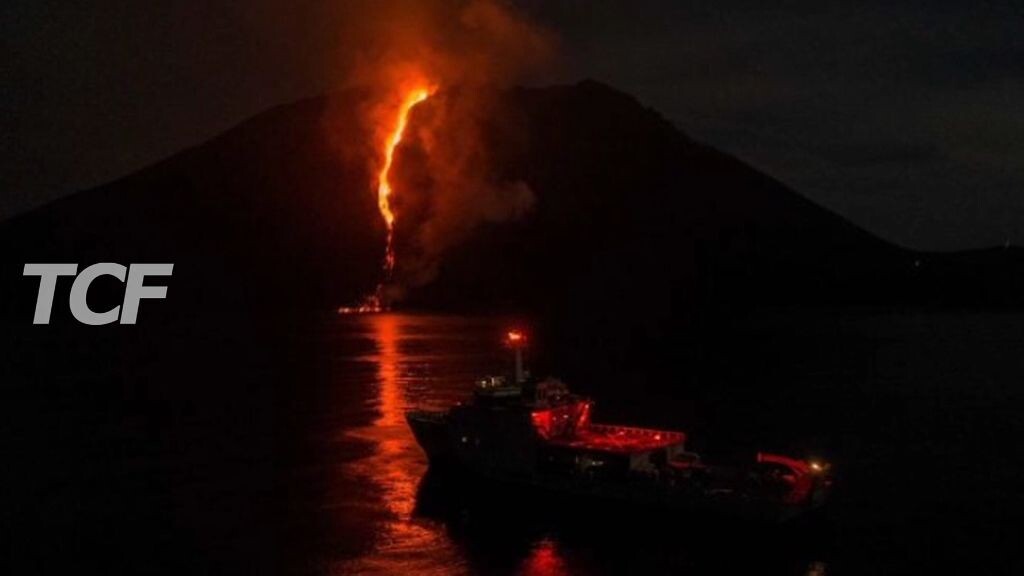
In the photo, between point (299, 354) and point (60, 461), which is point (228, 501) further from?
point (299, 354)

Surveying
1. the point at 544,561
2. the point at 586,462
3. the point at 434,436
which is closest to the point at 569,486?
the point at 586,462

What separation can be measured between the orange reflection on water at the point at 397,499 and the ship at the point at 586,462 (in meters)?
2.58

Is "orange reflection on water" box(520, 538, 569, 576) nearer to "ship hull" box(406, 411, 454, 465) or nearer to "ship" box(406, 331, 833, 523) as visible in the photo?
"ship" box(406, 331, 833, 523)

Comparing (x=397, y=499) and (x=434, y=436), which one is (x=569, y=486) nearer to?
(x=397, y=499)

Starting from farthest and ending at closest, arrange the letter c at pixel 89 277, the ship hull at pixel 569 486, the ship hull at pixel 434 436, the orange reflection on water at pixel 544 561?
the ship hull at pixel 434 436
the letter c at pixel 89 277
the ship hull at pixel 569 486
the orange reflection on water at pixel 544 561

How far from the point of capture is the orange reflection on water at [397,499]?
29.2 m

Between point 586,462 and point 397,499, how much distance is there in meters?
7.91

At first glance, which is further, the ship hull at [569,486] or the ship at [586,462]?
the ship at [586,462]

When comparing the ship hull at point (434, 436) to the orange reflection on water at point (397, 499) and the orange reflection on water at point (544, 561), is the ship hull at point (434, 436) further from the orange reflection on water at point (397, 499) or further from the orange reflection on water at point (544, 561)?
the orange reflection on water at point (544, 561)

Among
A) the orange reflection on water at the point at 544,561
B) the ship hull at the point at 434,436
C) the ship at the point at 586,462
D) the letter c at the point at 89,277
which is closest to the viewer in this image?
the orange reflection on water at the point at 544,561

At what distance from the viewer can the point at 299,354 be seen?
114m

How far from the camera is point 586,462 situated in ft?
111

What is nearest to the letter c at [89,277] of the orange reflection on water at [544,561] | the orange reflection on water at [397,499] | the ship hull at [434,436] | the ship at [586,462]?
the orange reflection on water at [397,499]

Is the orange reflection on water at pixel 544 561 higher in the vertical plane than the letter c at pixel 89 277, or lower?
lower
